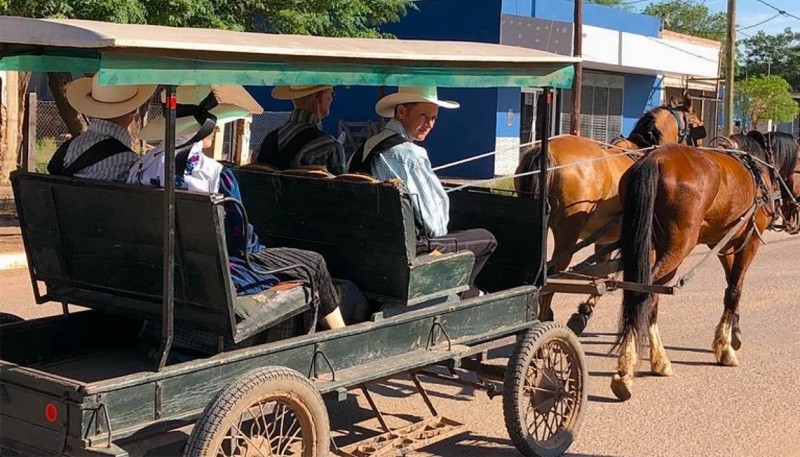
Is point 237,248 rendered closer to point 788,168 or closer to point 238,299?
point 238,299

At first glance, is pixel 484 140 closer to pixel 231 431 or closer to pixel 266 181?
pixel 266 181

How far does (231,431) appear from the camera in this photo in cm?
371

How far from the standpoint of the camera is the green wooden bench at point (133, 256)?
3.83m

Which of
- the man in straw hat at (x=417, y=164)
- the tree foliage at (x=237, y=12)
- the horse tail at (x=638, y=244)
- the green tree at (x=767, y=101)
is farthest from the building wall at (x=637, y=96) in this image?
the man in straw hat at (x=417, y=164)

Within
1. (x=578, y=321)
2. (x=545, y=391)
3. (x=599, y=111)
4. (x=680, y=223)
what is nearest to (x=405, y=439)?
(x=545, y=391)

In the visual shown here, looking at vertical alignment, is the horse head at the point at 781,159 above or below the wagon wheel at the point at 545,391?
above

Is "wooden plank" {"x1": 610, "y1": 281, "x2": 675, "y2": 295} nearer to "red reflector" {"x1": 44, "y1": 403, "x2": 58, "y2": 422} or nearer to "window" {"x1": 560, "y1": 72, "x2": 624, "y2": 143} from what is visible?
"red reflector" {"x1": 44, "y1": 403, "x2": 58, "y2": 422}

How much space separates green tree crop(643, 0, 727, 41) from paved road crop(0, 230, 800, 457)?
53.8 metres

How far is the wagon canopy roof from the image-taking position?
335 centimetres

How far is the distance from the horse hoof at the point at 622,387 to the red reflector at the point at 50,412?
4.10 meters

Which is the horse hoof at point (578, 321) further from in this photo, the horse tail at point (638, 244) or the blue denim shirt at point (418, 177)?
the blue denim shirt at point (418, 177)

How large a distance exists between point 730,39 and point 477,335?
2311 centimetres

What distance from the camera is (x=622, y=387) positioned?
21.4ft

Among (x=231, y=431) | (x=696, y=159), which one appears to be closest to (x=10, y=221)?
(x=696, y=159)
